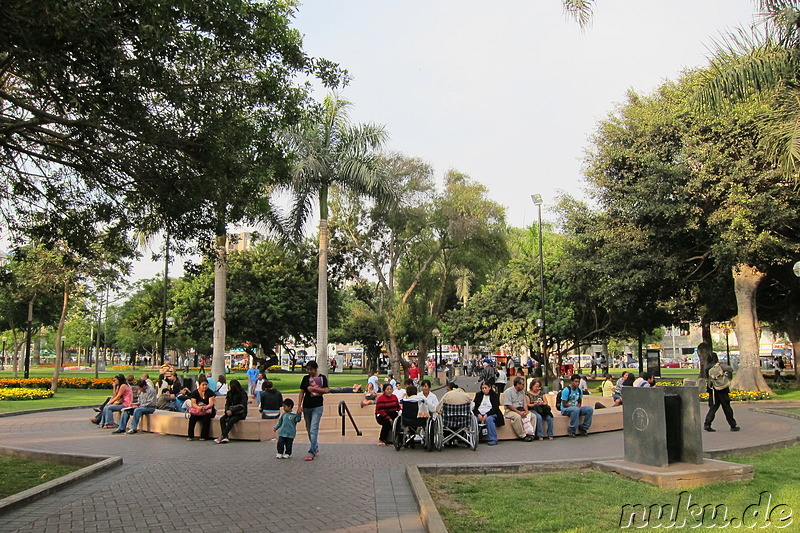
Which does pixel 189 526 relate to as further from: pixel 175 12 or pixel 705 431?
pixel 705 431

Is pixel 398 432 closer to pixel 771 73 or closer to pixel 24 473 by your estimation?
pixel 24 473

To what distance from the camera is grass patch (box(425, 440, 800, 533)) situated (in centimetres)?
624

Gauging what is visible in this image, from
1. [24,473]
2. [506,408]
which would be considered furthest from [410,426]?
[24,473]

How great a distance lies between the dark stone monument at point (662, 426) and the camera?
8.66 meters

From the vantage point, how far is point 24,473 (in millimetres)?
9656

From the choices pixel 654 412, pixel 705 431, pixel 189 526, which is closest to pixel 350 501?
pixel 189 526

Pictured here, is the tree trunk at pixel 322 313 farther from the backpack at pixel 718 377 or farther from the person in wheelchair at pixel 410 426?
the backpack at pixel 718 377

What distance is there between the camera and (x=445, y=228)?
35.1 metres

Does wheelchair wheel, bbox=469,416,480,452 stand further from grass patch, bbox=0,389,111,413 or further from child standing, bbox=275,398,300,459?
grass patch, bbox=0,389,111,413

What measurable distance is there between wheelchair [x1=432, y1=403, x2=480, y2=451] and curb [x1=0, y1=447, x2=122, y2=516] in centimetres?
543

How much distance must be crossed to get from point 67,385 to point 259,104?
99.2 feet

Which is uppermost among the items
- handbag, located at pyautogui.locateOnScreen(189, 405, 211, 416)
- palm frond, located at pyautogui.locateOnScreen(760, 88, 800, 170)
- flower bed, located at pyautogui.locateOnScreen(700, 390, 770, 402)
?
palm frond, located at pyautogui.locateOnScreen(760, 88, 800, 170)

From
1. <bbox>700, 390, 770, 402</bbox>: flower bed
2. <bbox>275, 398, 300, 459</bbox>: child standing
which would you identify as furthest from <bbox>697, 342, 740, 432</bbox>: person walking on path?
<bbox>700, 390, 770, 402</bbox>: flower bed

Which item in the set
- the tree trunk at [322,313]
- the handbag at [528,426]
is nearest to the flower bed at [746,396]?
the handbag at [528,426]
